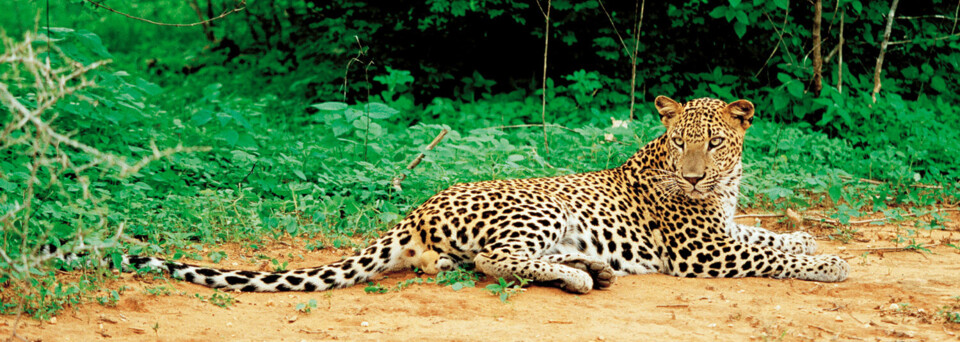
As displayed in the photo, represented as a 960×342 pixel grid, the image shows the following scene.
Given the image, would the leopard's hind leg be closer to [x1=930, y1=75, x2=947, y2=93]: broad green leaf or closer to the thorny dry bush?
the thorny dry bush

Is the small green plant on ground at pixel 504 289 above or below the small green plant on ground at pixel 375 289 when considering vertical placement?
above

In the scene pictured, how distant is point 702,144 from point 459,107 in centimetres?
624

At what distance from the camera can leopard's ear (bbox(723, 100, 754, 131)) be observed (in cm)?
603

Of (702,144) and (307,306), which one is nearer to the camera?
(307,306)

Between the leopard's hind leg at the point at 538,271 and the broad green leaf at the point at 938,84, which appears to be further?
the broad green leaf at the point at 938,84

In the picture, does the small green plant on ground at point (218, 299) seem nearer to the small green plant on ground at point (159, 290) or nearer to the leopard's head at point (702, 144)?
the small green plant on ground at point (159, 290)

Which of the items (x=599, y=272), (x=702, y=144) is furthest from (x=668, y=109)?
(x=599, y=272)

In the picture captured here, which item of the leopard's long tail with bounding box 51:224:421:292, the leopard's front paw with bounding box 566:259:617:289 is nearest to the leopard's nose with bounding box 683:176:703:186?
the leopard's front paw with bounding box 566:259:617:289

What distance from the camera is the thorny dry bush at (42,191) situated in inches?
112

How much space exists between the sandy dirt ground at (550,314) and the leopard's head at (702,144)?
69 cm

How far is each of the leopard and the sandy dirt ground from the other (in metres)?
0.11

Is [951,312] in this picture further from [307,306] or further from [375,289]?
[307,306]

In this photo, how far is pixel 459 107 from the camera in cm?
1186

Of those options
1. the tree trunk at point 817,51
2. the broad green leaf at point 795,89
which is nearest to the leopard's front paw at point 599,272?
the broad green leaf at point 795,89
